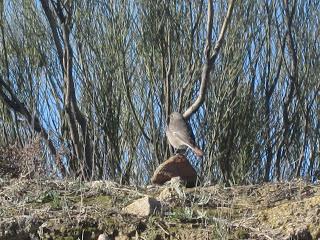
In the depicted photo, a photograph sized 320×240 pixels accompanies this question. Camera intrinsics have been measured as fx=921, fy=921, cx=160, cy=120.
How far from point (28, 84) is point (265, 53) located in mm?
3047

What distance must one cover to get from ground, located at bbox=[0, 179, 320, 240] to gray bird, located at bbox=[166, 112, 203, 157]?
3997 millimetres

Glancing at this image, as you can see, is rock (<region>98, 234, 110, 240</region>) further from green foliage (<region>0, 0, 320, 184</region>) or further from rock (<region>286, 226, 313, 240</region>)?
green foliage (<region>0, 0, 320, 184</region>)

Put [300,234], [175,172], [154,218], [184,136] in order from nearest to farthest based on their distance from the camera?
[300,234]
[154,218]
[175,172]
[184,136]

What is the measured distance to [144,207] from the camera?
15.2 feet

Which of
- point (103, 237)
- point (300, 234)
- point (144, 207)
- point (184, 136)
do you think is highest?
point (184, 136)

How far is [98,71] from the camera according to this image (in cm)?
1129

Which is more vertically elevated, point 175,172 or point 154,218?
point 175,172

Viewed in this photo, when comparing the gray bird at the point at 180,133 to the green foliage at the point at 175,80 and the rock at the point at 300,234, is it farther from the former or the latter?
the rock at the point at 300,234

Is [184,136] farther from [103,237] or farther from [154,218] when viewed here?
[103,237]

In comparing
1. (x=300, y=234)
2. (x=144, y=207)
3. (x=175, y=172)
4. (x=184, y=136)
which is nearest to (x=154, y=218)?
(x=144, y=207)

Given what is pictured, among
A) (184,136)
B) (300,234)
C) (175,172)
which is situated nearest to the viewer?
(300,234)

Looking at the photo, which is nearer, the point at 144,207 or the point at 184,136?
the point at 144,207

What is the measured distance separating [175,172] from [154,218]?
1.95 m

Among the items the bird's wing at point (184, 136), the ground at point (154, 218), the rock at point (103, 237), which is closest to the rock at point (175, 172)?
the ground at point (154, 218)
